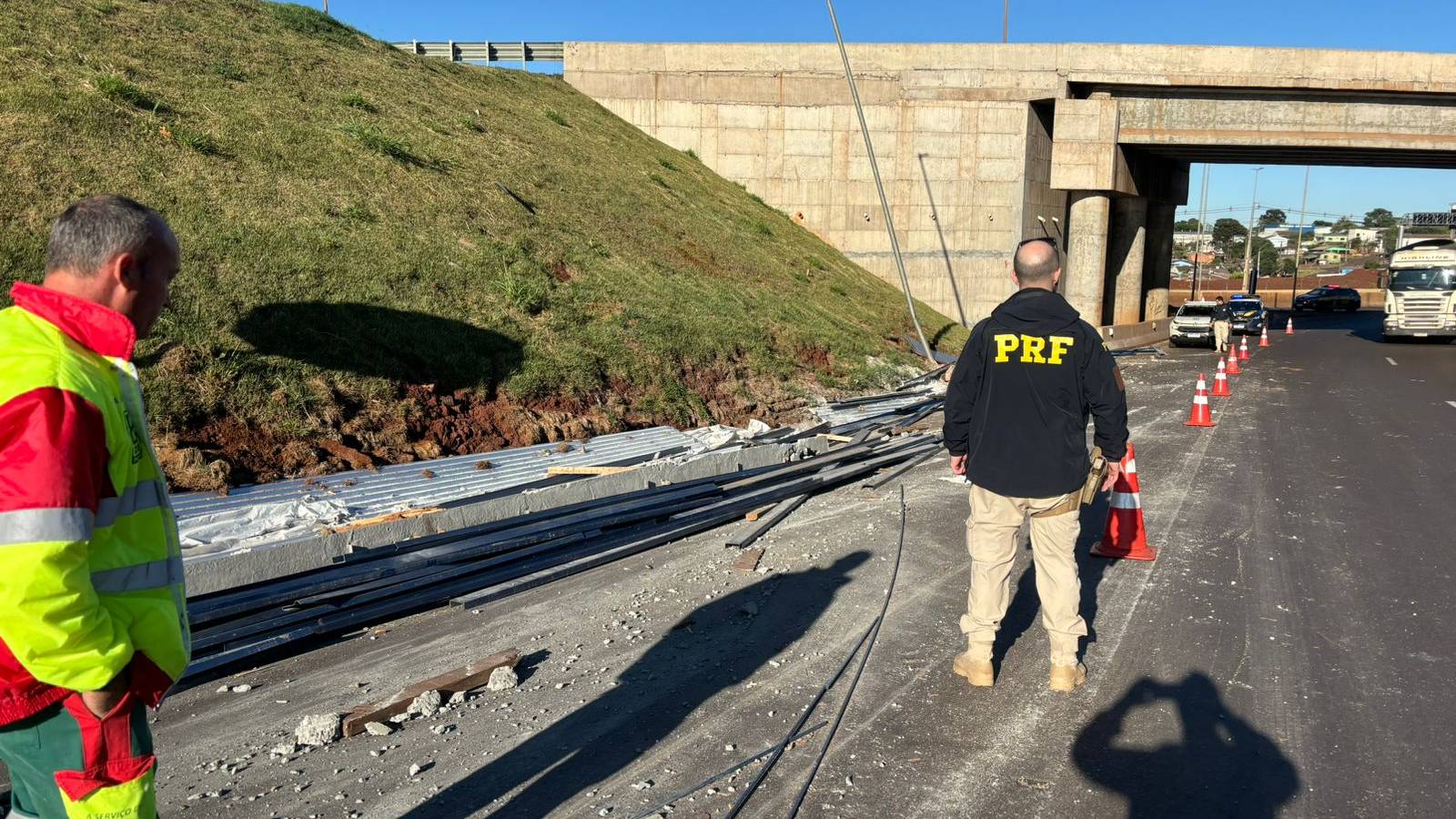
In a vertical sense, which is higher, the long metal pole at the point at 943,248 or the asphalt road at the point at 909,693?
the long metal pole at the point at 943,248

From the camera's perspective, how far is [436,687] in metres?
4.80

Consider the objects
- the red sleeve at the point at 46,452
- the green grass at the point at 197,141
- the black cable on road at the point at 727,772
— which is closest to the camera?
the red sleeve at the point at 46,452

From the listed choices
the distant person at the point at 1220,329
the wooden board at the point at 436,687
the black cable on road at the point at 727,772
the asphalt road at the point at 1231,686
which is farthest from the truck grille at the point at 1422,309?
the wooden board at the point at 436,687

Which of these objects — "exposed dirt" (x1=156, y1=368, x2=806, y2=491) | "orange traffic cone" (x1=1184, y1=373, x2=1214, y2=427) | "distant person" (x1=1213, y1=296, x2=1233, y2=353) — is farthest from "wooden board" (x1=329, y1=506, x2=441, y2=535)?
"distant person" (x1=1213, y1=296, x2=1233, y2=353)

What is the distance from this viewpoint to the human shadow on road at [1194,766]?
3.89 m

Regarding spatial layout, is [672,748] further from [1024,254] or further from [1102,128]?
[1102,128]

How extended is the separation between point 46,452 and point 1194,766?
4.37m

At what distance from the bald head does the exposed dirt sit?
6.46 meters

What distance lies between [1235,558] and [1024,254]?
3.87 meters

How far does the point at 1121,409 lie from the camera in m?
4.94

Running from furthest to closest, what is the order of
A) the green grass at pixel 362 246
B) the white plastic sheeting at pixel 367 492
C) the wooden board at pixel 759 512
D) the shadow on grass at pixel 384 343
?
the shadow on grass at pixel 384 343, the green grass at pixel 362 246, the wooden board at pixel 759 512, the white plastic sheeting at pixel 367 492

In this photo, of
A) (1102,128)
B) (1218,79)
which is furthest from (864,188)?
(1218,79)

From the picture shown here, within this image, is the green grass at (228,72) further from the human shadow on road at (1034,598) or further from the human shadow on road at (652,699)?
the human shadow on road at (1034,598)

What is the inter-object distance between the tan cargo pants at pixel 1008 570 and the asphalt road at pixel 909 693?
11.9 inches
